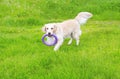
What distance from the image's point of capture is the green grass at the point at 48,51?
671cm

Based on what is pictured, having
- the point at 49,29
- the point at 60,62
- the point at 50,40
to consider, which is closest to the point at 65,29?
the point at 50,40

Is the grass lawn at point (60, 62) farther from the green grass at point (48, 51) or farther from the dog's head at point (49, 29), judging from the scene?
the dog's head at point (49, 29)

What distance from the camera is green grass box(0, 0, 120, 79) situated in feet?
22.0

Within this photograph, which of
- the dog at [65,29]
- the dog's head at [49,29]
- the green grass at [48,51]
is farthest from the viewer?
the dog at [65,29]

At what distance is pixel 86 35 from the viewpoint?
12453 millimetres

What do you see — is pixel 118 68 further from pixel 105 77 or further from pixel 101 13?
pixel 101 13

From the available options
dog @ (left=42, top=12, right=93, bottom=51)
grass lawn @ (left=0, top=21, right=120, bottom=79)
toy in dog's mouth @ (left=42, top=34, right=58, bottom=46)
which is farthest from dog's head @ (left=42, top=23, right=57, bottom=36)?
grass lawn @ (left=0, top=21, right=120, bottom=79)

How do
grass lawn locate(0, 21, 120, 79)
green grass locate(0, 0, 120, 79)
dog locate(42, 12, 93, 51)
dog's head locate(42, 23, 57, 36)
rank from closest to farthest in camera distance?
1. grass lawn locate(0, 21, 120, 79)
2. green grass locate(0, 0, 120, 79)
3. dog's head locate(42, 23, 57, 36)
4. dog locate(42, 12, 93, 51)

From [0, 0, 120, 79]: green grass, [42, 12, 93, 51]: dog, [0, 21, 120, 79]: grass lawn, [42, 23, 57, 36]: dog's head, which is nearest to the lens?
[0, 21, 120, 79]: grass lawn

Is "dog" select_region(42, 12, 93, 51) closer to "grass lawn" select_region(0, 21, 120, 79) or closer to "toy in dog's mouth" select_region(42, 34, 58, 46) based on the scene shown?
"toy in dog's mouth" select_region(42, 34, 58, 46)

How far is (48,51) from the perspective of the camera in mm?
8969

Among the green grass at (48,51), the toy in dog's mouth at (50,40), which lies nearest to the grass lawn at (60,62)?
the green grass at (48,51)

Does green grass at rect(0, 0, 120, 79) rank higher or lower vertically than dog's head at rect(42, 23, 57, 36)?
lower

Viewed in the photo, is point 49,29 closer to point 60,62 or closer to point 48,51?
point 48,51
